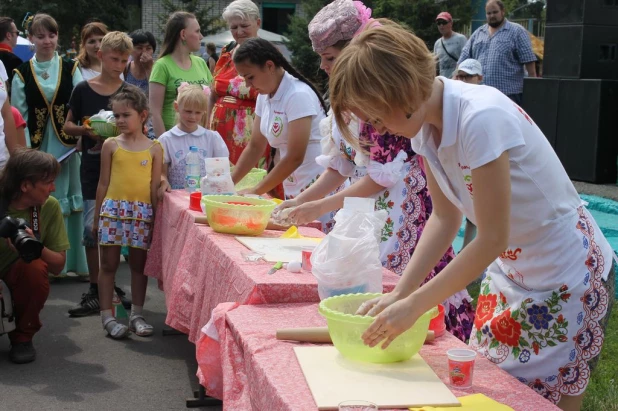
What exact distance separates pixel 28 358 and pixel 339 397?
119 inches

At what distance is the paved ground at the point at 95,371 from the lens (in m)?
3.67

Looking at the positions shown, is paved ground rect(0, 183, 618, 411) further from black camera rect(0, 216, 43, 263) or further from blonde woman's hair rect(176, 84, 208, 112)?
blonde woman's hair rect(176, 84, 208, 112)

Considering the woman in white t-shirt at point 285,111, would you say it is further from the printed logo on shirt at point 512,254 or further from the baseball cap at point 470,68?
the baseball cap at point 470,68

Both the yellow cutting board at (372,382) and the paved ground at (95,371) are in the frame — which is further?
the paved ground at (95,371)

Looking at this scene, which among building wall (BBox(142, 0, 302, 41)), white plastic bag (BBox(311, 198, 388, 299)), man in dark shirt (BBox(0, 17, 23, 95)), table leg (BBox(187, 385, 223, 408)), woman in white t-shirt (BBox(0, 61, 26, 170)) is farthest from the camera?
building wall (BBox(142, 0, 302, 41))

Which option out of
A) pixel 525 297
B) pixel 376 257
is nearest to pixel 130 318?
pixel 376 257

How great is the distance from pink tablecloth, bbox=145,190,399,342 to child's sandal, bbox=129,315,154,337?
266mm

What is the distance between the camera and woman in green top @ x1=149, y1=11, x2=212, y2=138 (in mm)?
5520

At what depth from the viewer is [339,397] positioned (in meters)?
1.61

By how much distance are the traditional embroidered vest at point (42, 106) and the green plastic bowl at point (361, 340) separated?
4240 mm

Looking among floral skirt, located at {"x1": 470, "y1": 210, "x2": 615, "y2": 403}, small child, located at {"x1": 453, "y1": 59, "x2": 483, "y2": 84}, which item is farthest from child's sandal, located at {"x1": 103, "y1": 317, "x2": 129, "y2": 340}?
small child, located at {"x1": 453, "y1": 59, "x2": 483, "y2": 84}

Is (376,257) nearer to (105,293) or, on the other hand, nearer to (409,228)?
(409,228)

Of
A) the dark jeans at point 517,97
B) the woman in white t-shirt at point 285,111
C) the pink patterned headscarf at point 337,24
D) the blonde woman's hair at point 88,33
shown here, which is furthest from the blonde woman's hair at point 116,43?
the dark jeans at point 517,97

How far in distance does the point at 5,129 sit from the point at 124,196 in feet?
3.00
